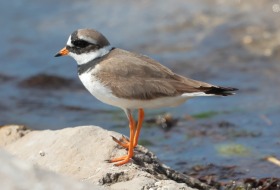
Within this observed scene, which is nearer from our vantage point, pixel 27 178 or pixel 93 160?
pixel 27 178

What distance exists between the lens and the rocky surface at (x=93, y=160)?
7012mm

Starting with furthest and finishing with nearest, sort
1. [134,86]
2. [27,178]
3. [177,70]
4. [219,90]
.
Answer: [177,70]
[134,86]
[219,90]
[27,178]

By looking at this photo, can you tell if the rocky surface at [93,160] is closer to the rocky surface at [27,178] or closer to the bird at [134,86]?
the bird at [134,86]

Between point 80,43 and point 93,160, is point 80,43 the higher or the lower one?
the higher one

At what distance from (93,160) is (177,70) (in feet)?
20.8

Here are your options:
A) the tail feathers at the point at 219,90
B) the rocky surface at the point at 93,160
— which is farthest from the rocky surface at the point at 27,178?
the tail feathers at the point at 219,90

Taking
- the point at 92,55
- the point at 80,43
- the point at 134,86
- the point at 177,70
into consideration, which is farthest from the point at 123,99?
the point at 177,70

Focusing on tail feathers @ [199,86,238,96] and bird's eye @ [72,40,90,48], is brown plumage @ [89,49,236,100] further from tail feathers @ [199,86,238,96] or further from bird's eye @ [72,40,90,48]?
bird's eye @ [72,40,90,48]

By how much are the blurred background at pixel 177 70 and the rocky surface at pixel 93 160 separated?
1.72 meters

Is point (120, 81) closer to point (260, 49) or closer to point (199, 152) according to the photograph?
point (199, 152)

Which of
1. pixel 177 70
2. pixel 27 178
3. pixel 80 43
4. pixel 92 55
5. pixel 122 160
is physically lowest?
pixel 27 178

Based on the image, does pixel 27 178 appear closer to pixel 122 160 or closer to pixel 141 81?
pixel 122 160

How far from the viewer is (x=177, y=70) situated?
44.4 ft

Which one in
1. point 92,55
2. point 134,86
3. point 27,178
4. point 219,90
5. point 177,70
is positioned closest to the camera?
point 27,178
